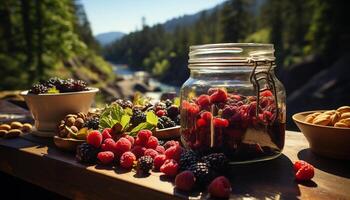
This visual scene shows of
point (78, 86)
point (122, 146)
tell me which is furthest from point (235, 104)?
point (78, 86)

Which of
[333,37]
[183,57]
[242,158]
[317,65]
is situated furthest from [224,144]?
[183,57]

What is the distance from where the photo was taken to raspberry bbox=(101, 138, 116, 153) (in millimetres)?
1283

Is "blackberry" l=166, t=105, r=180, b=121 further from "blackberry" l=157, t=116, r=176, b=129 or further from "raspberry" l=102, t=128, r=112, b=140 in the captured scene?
"raspberry" l=102, t=128, r=112, b=140

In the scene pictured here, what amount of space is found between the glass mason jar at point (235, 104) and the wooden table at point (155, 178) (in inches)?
3.2

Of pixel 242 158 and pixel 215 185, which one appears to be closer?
pixel 215 185

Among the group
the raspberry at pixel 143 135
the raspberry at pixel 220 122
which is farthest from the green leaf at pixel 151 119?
the raspberry at pixel 220 122

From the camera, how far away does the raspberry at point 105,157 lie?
125 cm

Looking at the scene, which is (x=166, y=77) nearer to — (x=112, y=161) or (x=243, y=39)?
(x=243, y=39)

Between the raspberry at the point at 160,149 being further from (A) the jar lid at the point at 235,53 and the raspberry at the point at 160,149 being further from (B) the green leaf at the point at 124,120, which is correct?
(A) the jar lid at the point at 235,53

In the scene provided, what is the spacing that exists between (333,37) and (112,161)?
2220 cm

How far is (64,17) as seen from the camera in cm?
1481

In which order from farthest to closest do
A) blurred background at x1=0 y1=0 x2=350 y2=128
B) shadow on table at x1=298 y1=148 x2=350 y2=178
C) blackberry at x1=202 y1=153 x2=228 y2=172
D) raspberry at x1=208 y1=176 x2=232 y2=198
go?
1. blurred background at x1=0 y1=0 x2=350 y2=128
2. shadow on table at x1=298 y1=148 x2=350 y2=178
3. blackberry at x1=202 y1=153 x2=228 y2=172
4. raspberry at x1=208 y1=176 x2=232 y2=198

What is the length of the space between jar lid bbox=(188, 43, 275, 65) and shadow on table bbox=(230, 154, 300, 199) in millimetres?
357

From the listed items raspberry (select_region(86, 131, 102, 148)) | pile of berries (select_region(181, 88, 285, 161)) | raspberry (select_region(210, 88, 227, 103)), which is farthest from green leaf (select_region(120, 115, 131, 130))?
raspberry (select_region(210, 88, 227, 103))
